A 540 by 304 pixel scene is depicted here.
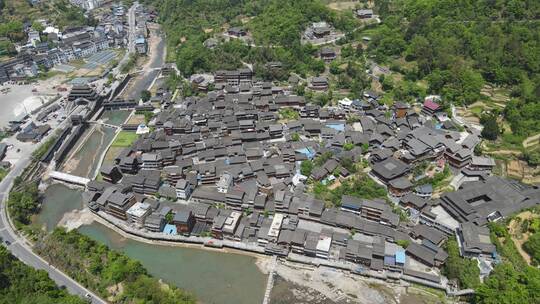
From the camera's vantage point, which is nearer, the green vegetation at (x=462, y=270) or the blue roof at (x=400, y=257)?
the green vegetation at (x=462, y=270)

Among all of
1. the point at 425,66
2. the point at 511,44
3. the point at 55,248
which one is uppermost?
the point at 511,44

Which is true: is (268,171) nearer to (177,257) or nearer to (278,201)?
(278,201)

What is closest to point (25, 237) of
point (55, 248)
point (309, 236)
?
point (55, 248)

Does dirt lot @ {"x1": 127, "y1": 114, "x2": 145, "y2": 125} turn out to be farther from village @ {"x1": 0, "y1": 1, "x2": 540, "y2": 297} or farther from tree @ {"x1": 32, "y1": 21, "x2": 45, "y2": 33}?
tree @ {"x1": 32, "y1": 21, "x2": 45, "y2": 33}

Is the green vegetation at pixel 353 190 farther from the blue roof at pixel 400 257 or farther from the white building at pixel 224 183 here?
the white building at pixel 224 183

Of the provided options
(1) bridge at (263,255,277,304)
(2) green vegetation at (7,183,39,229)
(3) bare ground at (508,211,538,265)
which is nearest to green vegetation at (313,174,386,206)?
(1) bridge at (263,255,277,304)

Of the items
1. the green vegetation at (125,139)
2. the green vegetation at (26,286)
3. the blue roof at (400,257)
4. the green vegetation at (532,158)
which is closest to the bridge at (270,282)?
the blue roof at (400,257)
